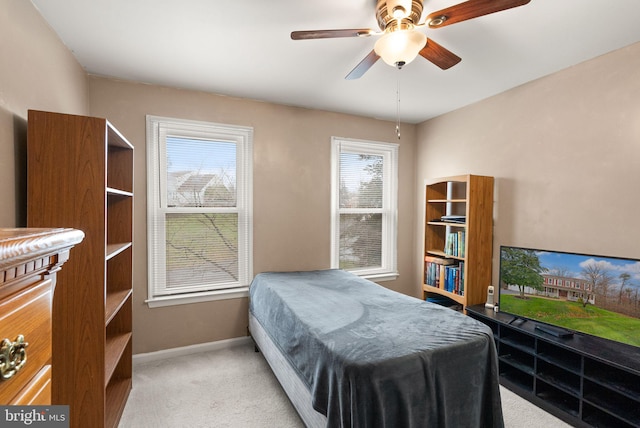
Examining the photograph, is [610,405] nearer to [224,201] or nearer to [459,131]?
[459,131]

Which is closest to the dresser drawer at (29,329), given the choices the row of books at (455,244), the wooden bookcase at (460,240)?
the wooden bookcase at (460,240)

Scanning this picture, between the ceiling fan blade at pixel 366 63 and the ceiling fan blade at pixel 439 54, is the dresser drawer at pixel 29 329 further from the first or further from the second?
the ceiling fan blade at pixel 439 54

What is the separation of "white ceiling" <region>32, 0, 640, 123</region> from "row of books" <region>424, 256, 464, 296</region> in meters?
1.72

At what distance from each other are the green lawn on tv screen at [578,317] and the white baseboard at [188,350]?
2.52 m

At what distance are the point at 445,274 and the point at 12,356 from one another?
331 cm

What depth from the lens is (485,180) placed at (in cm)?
297

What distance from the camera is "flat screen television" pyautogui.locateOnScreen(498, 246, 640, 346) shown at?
1.93 metres

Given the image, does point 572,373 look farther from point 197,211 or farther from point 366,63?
point 197,211

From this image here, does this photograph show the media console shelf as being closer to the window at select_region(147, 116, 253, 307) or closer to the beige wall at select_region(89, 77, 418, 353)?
the beige wall at select_region(89, 77, 418, 353)

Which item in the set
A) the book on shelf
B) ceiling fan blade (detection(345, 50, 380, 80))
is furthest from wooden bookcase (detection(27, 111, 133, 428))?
the book on shelf

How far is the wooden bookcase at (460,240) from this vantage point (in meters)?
2.93

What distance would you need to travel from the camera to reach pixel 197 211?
3037mm

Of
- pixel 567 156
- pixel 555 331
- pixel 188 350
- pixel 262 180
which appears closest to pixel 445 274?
pixel 555 331

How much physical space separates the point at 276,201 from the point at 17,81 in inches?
83.4
